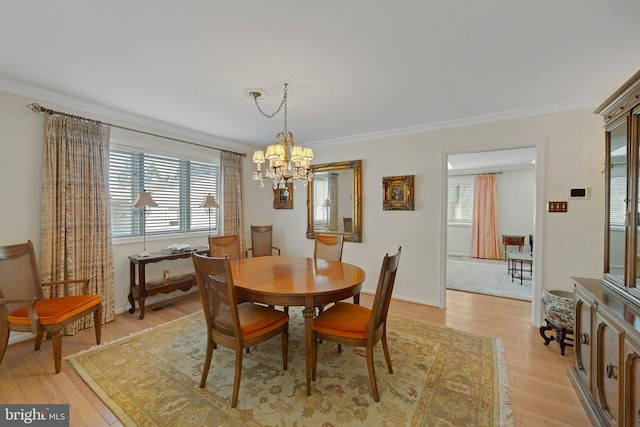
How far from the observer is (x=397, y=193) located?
3900 mm

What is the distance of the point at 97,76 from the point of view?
92.0 inches

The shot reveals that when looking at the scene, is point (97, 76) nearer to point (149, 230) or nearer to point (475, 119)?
point (149, 230)

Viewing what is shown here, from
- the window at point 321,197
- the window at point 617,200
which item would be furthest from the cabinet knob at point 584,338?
the window at point 321,197

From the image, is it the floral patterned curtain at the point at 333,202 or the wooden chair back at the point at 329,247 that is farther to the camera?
the floral patterned curtain at the point at 333,202

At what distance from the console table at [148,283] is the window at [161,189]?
0.49 metres

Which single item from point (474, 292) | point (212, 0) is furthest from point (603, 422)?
point (212, 0)

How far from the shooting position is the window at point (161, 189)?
3371mm

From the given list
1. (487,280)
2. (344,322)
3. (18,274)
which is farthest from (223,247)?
(487,280)

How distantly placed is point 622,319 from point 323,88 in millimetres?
2601

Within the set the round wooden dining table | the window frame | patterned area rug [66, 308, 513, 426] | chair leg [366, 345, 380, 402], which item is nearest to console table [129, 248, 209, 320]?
the window frame

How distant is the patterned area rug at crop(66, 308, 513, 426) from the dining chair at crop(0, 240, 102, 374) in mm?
363

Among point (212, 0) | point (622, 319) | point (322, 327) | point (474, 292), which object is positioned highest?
point (212, 0)

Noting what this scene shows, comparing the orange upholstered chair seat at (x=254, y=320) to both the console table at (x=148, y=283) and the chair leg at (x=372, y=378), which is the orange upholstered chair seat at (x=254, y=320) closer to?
the chair leg at (x=372, y=378)

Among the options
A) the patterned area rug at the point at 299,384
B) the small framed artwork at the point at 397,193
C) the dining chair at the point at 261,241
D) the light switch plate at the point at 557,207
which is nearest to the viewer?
the patterned area rug at the point at 299,384
